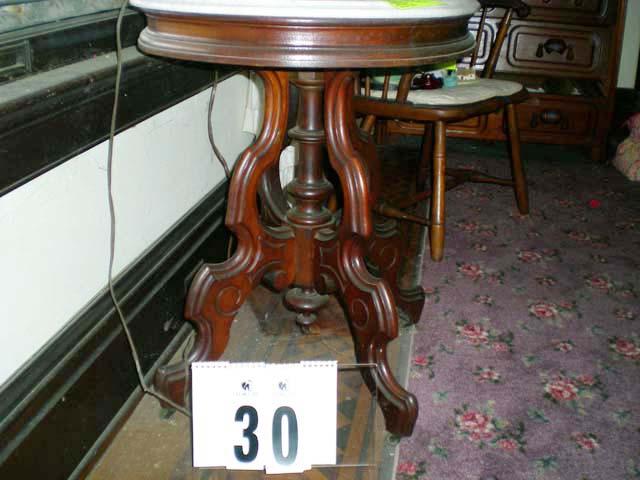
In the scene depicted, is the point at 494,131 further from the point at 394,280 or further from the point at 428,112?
the point at 394,280

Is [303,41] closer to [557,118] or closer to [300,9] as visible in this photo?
[300,9]

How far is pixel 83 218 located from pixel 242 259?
0.29 meters

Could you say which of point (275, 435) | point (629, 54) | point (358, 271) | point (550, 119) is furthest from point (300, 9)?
point (629, 54)

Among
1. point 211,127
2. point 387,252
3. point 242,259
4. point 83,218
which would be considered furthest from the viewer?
point 211,127

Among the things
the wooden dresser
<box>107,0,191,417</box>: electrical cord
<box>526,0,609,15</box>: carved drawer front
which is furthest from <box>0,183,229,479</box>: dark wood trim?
<box>526,0,609,15</box>: carved drawer front

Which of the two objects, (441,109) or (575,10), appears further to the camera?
(575,10)

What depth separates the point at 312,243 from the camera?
1232 millimetres

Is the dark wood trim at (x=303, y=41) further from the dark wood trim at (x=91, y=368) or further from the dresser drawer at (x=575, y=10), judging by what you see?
the dresser drawer at (x=575, y=10)

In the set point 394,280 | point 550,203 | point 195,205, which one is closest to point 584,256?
point 550,203

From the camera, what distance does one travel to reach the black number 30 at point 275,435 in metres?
0.99

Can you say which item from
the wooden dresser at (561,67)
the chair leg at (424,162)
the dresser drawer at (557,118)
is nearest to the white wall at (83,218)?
the chair leg at (424,162)

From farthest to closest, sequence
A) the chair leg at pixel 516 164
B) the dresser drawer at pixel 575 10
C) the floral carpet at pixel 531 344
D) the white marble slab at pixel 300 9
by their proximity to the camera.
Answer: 1. the dresser drawer at pixel 575 10
2. the chair leg at pixel 516 164
3. the floral carpet at pixel 531 344
4. the white marble slab at pixel 300 9

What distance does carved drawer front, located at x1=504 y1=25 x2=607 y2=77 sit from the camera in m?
2.62

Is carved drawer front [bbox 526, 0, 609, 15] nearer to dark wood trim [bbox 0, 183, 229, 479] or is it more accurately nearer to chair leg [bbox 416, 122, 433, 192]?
chair leg [bbox 416, 122, 433, 192]
